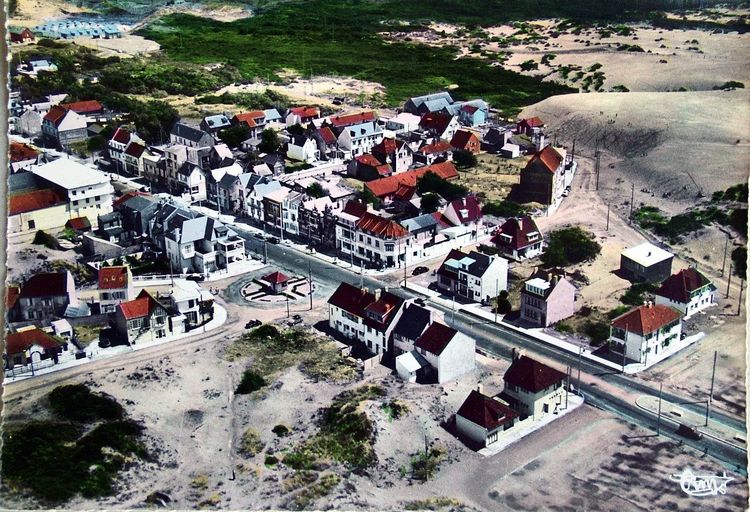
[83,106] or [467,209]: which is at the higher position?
[83,106]

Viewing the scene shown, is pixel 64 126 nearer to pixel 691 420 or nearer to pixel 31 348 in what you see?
pixel 31 348

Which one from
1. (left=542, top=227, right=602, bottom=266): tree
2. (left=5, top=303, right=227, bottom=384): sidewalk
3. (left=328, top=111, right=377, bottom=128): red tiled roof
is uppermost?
(left=328, top=111, right=377, bottom=128): red tiled roof

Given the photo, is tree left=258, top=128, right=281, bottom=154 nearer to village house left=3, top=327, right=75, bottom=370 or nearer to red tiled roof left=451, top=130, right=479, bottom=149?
red tiled roof left=451, top=130, right=479, bottom=149

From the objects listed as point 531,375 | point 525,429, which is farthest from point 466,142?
point 525,429

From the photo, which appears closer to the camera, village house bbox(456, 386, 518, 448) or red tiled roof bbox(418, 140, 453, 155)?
village house bbox(456, 386, 518, 448)

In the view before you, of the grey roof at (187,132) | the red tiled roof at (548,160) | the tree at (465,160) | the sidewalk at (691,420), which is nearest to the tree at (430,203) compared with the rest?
the red tiled roof at (548,160)

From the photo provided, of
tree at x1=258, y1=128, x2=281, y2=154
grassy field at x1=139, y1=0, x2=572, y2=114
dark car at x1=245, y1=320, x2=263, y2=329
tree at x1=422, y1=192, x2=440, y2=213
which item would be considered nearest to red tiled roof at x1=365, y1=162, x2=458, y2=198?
tree at x1=422, y1=192, x2=440, y2=213

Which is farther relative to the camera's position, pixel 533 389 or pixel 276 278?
pixel 276 278
